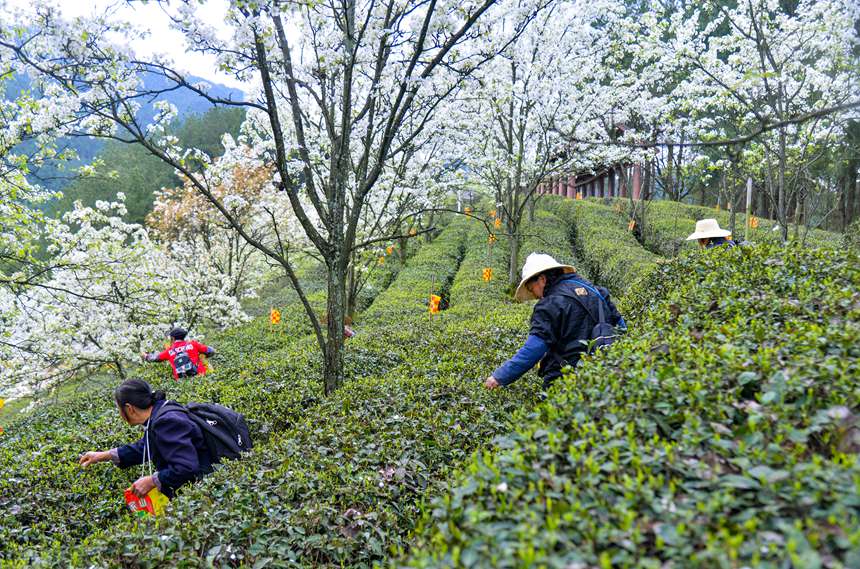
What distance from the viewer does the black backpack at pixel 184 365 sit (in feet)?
32.7

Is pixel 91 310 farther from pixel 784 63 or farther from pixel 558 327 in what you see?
pixel 784 63

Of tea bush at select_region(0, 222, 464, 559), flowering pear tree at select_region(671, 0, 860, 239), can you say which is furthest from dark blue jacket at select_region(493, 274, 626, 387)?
flowering pear tree at select_region(671, 0, 860, 239)

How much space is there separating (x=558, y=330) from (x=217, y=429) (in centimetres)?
303

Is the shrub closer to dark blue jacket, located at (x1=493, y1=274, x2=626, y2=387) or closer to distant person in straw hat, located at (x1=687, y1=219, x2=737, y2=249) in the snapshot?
dark blue jacket, located at (x1=493, y1=274, x2=626, y2=387)

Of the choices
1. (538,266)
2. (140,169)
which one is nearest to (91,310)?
(538,266)

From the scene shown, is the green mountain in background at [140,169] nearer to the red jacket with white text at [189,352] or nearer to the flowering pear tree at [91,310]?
the flowering pear tree at [91,310]

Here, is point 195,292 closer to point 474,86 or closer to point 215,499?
point 474,86

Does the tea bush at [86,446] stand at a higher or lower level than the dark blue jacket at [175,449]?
lower

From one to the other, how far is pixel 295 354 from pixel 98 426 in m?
3.05

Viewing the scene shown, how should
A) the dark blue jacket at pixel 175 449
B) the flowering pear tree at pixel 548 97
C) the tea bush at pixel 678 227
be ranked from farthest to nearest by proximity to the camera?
the tea bush at pixel 678 227
the flowering pear tree at pixel 548 97
the dark blue jacket at pixel 175 449

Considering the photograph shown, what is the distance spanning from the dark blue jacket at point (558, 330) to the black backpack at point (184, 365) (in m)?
7.98

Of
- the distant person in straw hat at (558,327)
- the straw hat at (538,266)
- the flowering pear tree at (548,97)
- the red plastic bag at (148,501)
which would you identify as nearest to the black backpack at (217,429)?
the red plastic bag at (148,501)

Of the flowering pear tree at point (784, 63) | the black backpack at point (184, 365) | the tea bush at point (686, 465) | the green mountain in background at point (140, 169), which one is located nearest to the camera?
the tea bush at point (686, 465)

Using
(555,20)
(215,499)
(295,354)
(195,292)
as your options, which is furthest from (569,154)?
(215,499)
